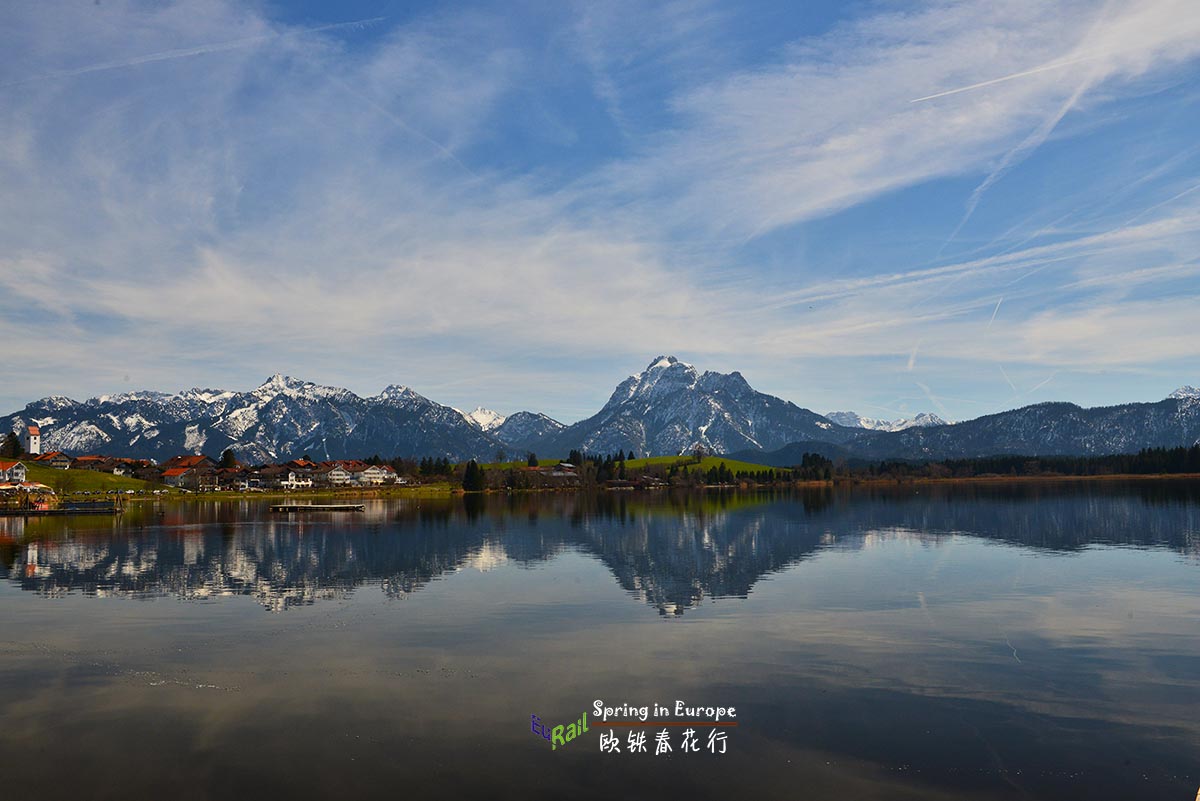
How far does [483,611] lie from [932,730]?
29.5m

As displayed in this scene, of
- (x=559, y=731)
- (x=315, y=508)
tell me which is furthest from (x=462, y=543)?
(x=315, y=508)

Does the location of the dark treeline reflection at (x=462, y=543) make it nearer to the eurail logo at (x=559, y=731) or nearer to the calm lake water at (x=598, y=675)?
the calm lake water at (x=598, y=675)

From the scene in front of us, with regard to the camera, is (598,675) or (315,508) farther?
(315,508)

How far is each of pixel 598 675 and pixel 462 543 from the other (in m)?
63.2

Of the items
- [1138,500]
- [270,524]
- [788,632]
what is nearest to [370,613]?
[788,632]

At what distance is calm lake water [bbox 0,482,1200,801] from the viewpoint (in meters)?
21.7

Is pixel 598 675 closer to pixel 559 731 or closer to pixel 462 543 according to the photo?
pixel 559 731

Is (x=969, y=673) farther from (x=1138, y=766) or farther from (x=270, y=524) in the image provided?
(x=270, y=524)

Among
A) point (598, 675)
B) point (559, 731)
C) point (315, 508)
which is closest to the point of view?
point (559, 731)

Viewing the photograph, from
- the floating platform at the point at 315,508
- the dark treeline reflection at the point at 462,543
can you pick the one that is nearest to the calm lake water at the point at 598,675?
the dark treeline reflection at the point at 462,543

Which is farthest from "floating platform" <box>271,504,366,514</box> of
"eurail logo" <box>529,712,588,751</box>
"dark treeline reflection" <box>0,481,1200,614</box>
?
"eurail logo" <box>529,712,588,751</box>

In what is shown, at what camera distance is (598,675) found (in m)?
31.9

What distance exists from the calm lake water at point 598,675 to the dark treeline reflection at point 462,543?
97 centimetres

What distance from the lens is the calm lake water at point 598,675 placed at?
853 inches
